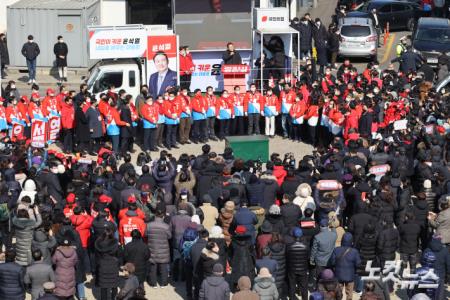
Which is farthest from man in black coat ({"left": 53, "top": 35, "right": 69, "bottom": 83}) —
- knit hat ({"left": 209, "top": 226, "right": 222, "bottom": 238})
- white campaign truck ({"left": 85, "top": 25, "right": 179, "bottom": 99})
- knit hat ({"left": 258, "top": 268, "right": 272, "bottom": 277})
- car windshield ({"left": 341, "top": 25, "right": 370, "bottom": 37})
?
knit hat ({"left": 258, "top": 268, "right": 272, "bottom": 277})

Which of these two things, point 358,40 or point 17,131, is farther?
point 358,40

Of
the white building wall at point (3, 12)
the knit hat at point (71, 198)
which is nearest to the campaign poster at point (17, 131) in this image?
the knit hat at point (71, 198)

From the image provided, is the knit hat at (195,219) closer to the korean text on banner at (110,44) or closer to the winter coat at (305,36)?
the korean text on banner at (110,44)

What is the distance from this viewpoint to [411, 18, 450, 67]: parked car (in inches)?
1583

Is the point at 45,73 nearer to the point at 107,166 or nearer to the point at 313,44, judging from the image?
the point at 313,44

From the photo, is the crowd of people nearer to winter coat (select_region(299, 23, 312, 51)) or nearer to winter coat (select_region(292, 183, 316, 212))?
winter coat (select_region(292, 183, 316, 212))

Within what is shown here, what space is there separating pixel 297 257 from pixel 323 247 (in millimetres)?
558

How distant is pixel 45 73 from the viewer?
3794cm

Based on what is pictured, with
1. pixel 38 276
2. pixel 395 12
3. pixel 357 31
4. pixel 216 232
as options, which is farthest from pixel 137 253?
pixel 395 12

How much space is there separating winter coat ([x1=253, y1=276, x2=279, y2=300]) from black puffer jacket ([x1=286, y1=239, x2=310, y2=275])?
138cm

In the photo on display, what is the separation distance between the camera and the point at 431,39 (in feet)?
135

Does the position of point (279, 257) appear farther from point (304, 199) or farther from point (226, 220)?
point (304, 199)

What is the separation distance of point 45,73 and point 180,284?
56.2ft

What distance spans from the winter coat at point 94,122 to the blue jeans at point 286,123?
17.1 ft
